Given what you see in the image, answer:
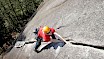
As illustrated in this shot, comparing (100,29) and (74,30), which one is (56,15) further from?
(100,29)

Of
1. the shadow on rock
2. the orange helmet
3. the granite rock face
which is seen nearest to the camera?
the granite rock face

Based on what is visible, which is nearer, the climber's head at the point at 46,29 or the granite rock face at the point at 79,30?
the granite rock face at the point at 79,30

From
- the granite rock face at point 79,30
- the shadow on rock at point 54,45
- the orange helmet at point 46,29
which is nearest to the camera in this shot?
the granite rock face at point 79,30

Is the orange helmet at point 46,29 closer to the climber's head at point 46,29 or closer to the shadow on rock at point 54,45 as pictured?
the climber's head at point 46,29

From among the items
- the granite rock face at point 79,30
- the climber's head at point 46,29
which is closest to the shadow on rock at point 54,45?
the granite rock face at point 79,30

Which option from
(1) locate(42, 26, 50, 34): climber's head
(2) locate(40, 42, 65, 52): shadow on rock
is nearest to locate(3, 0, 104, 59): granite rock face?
(2) locate(40, 42, 65, 52): shadow on rock

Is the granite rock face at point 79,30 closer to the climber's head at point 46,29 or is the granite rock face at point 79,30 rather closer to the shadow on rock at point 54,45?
the shadow on rock at point 54,45

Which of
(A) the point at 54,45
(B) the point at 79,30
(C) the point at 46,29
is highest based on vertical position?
(C) the point at 46,29

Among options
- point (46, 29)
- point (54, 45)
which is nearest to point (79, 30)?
point (46, 29)

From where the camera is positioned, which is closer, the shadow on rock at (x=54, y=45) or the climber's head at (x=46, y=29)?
the climber's head at (x=46, y=29)

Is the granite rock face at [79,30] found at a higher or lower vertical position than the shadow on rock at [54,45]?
higher

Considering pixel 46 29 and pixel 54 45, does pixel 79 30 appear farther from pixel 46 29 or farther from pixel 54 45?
pixel 54 45

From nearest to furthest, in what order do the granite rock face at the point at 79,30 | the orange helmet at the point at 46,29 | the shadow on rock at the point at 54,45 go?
the granite rock face at the point at 79,30, the orange helmet at the point at 46,29, the shadow on rock at the point at 54,45

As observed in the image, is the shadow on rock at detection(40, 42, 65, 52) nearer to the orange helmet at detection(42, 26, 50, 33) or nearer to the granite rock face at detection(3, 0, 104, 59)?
the granite rock face at detection(3, 0, 104, 59)
